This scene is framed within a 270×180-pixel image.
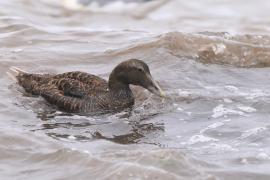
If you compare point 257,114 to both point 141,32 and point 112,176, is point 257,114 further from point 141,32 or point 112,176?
point 141,32

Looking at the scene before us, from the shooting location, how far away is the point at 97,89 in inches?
357

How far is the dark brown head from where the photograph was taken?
8798 millimetres

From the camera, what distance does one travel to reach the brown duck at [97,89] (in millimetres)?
8836

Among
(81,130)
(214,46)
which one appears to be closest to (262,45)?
(214,46)

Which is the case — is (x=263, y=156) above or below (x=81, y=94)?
below

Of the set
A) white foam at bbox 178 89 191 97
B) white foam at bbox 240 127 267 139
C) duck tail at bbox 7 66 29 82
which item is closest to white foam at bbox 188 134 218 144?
white foam at bbox 240 127 267 139

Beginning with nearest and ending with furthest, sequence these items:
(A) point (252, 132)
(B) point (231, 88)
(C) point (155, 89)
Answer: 1. (A) point (252, 132)
2. (C) point (155, 89)
3. (B) point (231, 88)

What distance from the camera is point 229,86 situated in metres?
9.50

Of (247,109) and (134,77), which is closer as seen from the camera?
(247,109)

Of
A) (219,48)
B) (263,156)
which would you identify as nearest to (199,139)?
(263,156)

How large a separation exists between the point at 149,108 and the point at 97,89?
0.63 meters

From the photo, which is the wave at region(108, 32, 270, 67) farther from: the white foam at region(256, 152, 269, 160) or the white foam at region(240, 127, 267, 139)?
the white foam at region(256, 152, 269, 160)

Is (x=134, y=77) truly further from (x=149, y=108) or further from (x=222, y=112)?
(x=222, y=112)

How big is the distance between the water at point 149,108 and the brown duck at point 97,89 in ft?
0.51
